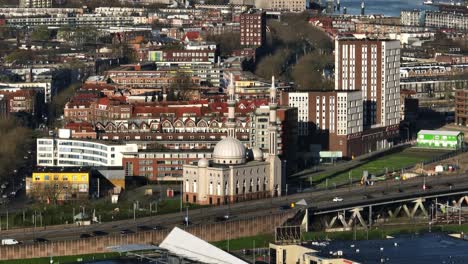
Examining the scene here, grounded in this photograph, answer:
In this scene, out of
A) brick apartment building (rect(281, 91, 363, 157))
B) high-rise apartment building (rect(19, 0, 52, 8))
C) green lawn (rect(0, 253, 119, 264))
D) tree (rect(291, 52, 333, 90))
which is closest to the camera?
green lawn (rect(0, 253, 119, 264))

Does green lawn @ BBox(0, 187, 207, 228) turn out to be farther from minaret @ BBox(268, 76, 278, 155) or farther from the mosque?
minaret @ BBox(268, 76, 278, 155)

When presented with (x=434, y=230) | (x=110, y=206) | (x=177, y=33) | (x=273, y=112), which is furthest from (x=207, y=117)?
(x=177, y=33)

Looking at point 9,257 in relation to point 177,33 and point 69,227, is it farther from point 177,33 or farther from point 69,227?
point 177,33

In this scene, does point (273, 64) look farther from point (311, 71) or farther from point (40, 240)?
point (40, 240)

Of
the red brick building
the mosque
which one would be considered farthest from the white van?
the red brick building

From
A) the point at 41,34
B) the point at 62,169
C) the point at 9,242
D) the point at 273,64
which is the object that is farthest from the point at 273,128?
the point at 41,34

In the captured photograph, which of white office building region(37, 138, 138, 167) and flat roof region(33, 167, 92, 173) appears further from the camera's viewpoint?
white office building region(37, 138, 138, 167)
